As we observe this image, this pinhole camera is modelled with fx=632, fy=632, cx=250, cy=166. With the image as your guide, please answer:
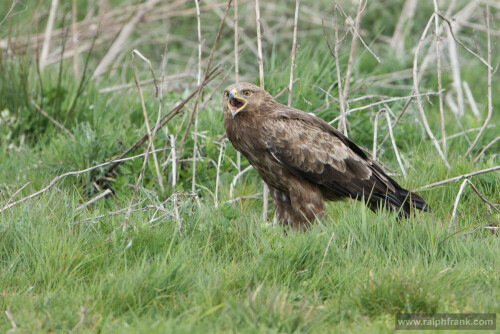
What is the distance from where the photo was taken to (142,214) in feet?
13.9

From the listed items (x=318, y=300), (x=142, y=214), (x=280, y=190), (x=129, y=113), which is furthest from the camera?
(x=129, y=113)

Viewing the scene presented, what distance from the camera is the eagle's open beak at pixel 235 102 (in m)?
4.64

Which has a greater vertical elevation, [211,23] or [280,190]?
[211,23]

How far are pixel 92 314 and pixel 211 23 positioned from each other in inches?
255

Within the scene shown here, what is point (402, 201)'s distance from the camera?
475 centimetres

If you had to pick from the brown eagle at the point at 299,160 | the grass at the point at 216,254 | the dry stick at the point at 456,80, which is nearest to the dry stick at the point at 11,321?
the grass at the point at 216,254

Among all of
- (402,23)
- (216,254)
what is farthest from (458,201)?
(402,23)

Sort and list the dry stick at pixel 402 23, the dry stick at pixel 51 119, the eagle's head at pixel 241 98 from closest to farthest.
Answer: the eagle's head at pixel 241 98, the dry stick at pixel 51 119, the dry stick at pixel 402 23

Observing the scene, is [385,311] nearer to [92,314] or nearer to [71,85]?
[92,314]

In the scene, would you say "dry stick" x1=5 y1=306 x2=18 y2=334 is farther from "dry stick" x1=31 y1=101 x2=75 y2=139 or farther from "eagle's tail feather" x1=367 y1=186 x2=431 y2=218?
"dry stick" x1=31 y1=101 x2=75 y2=139

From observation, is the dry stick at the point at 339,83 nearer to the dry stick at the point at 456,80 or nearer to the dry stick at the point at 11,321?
the dry stick at the point at 456,80

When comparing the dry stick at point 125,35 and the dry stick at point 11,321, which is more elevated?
the dry stick at point 125,35

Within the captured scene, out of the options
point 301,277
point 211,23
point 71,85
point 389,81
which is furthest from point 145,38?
point 301,277

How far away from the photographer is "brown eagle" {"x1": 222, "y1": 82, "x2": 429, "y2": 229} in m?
4.63
